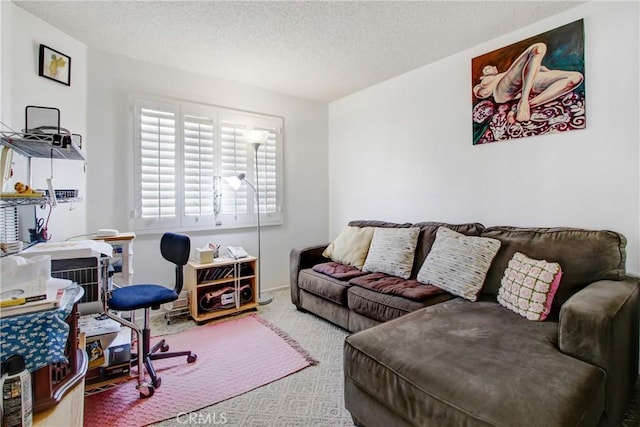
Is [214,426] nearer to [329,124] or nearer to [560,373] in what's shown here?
[560,373]

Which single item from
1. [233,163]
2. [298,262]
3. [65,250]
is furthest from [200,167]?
[65,250]

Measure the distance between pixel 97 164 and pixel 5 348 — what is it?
7.84 ft

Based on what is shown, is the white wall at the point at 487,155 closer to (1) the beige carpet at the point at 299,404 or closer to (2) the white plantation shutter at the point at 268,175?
(2) the white plantation shutter at the point at 268,175

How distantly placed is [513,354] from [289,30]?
2.55 metres

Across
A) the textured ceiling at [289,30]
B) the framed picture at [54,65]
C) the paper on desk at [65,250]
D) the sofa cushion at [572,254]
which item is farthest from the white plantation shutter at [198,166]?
the sofa cushion at [572,254]

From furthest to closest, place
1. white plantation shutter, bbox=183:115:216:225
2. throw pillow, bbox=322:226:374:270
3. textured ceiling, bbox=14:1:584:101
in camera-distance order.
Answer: white plantation shutter, bbox=183:115:216:225 < throw pillow, bbox=322:226:374:270 < textured ceiling, bbox=14:1:584:101

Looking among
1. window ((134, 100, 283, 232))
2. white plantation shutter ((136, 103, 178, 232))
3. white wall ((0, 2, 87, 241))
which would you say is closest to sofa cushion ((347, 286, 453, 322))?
window ((134, 100, 283, 232))

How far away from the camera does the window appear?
3.00 meters

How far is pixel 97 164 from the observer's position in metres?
2.77

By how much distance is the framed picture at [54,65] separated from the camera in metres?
2.29

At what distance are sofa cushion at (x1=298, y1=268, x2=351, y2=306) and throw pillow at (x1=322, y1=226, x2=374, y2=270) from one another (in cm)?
31

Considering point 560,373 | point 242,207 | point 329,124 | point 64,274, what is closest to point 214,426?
point 64,274

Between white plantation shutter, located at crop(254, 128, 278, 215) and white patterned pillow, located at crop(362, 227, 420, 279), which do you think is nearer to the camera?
white patterned pillow, located at crop(362, 227, 420, 279)

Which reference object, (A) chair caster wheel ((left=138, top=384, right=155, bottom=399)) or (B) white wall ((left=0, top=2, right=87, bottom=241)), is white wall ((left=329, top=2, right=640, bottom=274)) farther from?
(B) white wall ((left=0, top=2, right=87, bottom=241))
